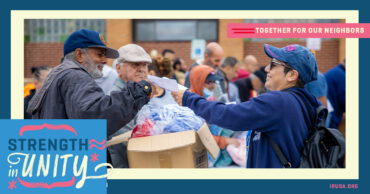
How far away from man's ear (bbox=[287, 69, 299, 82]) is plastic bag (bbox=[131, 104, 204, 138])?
2.60ft

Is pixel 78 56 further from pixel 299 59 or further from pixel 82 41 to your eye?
pixel 299 59

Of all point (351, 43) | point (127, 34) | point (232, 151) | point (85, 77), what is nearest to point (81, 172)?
point (85, 77)

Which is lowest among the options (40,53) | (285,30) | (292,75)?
(292,75)

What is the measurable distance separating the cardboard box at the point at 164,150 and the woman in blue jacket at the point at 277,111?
0.89 ft

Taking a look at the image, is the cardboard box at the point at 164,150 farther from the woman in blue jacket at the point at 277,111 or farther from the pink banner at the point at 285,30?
the pink banner at the point at 285,30

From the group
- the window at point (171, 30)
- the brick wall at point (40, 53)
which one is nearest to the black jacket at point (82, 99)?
the window at point (171, 30)

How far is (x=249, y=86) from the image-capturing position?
7121mm

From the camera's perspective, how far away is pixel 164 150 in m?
2.77

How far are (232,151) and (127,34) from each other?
963cm

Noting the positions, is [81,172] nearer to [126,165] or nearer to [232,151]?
[126,165]

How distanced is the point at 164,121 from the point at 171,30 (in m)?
11.7

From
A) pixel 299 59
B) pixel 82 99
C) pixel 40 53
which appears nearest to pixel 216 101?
pixel 299 59

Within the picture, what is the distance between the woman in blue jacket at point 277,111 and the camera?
2.42 m

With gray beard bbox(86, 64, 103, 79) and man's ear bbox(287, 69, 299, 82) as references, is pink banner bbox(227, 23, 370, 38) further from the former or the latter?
gray beard bbox(86, 64, 103, 79)
